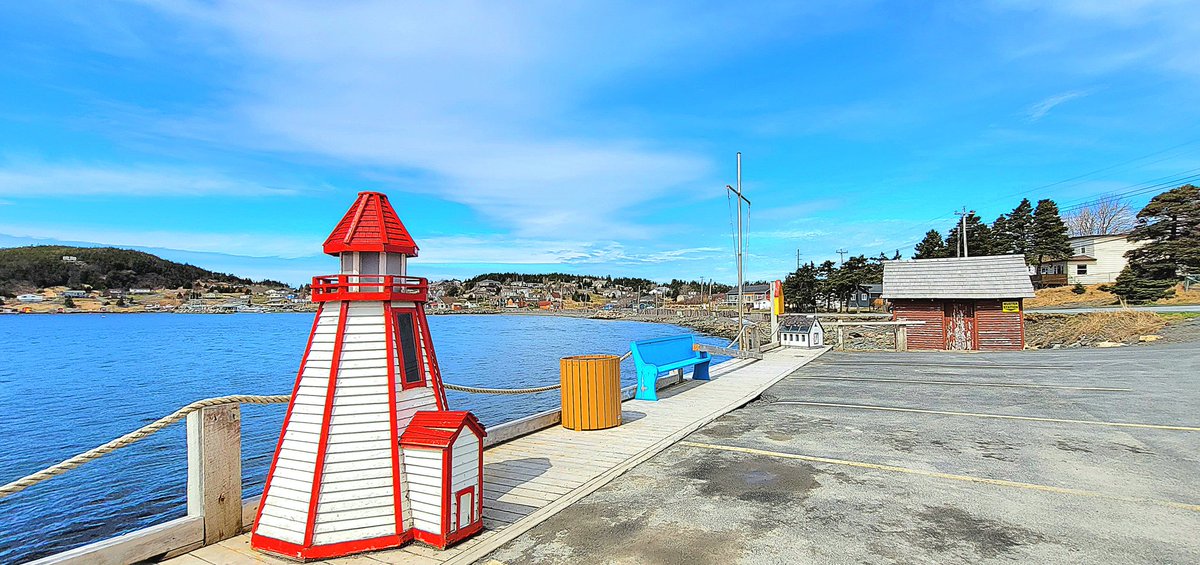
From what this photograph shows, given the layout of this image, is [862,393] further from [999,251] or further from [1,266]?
[1,266]

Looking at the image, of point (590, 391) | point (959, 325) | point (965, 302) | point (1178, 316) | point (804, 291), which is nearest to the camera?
point (590, 391)

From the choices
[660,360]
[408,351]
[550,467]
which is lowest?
[550,467]

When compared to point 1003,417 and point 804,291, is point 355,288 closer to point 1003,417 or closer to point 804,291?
point 1003,417

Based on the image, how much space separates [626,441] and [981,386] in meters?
9.43

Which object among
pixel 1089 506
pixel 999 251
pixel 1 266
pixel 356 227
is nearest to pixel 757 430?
pixel 1089 506

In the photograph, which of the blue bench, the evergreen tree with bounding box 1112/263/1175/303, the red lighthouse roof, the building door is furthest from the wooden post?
the evergreen tree with bounding box 1112/263/1175/303

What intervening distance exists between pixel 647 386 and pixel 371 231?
7.49 m

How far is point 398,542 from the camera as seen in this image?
4.75 m

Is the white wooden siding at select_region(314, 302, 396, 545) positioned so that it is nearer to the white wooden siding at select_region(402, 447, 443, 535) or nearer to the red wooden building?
the white wooden siding at select_region(402, 447, 443, 535)

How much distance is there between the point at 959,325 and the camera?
74.6 feet

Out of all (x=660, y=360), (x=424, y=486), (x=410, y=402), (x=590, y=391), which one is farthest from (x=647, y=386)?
(x=424, y=486)

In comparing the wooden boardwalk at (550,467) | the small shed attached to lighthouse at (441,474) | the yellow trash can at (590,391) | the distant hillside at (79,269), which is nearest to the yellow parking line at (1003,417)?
the wooden boardwalk at (550,467)

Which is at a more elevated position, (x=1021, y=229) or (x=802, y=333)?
(x=1021, y=229)

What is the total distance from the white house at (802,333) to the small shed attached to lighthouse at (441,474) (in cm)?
1934
